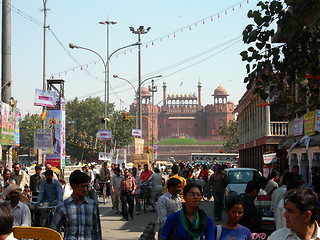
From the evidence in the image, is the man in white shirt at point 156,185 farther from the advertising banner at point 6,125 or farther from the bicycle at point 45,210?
the bicycle at point 45,210

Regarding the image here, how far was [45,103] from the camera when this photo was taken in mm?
26109

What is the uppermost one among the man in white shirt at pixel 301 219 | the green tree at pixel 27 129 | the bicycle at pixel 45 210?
the green tree at pixel 27 129

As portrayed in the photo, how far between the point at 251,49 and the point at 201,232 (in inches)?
137

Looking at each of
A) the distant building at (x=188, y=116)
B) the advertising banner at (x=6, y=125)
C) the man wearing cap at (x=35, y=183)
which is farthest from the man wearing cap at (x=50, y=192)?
the distant building at (x=188, y=116)

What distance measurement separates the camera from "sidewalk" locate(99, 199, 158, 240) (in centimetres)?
1531


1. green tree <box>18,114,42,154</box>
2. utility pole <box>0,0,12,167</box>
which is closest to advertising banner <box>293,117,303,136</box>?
utility pole <box>0,0,12,167</box>

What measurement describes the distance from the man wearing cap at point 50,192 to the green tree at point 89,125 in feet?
303

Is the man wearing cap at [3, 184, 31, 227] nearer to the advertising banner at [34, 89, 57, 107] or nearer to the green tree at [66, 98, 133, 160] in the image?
the advertising banner at [34, 89, 57, 107]

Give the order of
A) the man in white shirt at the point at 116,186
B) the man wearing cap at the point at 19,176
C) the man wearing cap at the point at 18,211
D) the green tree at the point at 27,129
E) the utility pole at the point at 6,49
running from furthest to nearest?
1. the green tree at the point at 27,129
2. the man in white shirt at the point at 116,186
3. the utility pole at the point at 6,49
4. the man wearing cap at the point at 19,176
5. the man wearing cap at the point at 18,211

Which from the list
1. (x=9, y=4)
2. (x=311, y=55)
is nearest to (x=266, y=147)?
(x=9, y=4)

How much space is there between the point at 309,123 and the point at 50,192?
14.6 metres

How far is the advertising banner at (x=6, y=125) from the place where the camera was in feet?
70.9

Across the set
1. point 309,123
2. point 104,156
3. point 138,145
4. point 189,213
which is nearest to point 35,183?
point 189,213

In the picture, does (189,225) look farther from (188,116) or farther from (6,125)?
(188,116)
